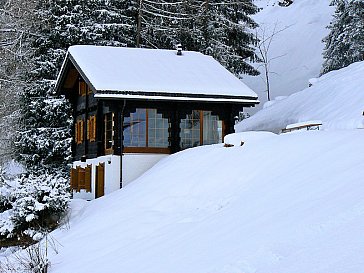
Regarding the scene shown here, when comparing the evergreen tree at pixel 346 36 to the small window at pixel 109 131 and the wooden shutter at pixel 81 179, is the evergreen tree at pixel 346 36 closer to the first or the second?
the small window at pixel 109 131

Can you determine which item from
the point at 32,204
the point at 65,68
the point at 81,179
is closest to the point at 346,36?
the point at 65,68

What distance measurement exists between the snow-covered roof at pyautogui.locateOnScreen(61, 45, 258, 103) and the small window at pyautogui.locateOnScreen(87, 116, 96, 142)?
2294 mm

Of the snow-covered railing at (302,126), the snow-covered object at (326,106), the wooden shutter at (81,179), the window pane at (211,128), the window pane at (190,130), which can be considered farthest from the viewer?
the wooden shutter at (81,179)

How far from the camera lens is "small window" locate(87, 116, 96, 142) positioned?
2225cm

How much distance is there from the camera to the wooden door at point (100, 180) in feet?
66.9

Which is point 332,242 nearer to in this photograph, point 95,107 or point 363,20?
point 95,107

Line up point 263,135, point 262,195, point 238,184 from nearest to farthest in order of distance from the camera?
point 262,195
point 238,184
point 263,135

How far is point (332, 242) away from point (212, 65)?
712 inches

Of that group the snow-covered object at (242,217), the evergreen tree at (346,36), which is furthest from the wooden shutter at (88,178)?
the evergreen tree at (346,36)

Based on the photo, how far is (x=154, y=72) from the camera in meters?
21.6

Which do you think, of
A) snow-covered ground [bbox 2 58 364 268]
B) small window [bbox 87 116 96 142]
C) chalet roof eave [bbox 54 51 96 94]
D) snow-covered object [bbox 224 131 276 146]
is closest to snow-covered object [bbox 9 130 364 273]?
Answer: snow-covered ground [bbox 2 58 364 268]

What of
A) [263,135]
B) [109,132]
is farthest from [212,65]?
[263,135]

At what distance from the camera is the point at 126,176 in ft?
64.7

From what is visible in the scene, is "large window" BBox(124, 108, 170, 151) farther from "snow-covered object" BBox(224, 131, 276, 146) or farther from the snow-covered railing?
"snow-covered object" BBox(224, 131, 276, 146)
